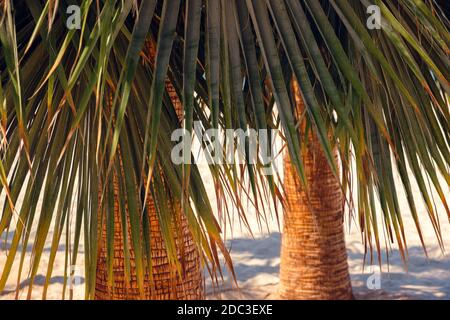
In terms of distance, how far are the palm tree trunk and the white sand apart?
35cm

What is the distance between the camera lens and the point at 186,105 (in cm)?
183

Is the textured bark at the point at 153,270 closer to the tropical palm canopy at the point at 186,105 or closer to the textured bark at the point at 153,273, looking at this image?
the textured bark at the point at 153,273

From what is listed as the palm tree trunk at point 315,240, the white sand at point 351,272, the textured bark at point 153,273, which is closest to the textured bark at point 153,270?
the textured bark at point 153,273

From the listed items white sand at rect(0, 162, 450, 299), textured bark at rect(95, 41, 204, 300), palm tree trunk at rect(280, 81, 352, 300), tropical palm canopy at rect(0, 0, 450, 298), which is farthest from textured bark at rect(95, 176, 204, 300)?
white sand at rect(0, 162, 450, 299)

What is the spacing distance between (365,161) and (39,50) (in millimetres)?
1083

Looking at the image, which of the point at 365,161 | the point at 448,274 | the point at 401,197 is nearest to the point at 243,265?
the point at 448,274

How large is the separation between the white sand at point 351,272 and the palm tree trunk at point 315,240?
35cm

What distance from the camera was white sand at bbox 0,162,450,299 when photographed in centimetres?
494

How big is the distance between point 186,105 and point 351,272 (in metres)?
3.84

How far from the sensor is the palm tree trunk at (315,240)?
409 cm

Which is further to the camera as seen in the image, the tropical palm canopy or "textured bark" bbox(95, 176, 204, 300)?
Result: "textured bark" bbox(95, 176, 204, 300)

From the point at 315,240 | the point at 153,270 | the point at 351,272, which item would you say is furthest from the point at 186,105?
the point at 351,272

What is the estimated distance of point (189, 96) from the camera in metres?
1.84

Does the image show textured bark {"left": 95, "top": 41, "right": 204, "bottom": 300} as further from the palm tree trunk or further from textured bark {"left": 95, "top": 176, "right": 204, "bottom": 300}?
the palm tree trunk
